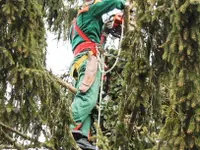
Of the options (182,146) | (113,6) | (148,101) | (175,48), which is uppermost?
(113,6)

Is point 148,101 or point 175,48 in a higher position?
point 175,48

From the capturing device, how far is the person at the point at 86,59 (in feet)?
15.4

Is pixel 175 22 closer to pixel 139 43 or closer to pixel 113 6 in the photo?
pixel 139 43

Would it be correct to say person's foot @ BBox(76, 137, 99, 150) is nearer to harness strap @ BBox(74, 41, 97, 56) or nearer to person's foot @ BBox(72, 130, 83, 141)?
person's foot @ BBox(72, 130, 83, 141)

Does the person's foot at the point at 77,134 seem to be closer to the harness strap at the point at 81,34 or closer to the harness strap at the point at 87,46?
the harness strap at the point at 87,46

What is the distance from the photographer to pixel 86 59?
4875 mm

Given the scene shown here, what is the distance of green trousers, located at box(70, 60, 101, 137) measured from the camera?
465 centimetres

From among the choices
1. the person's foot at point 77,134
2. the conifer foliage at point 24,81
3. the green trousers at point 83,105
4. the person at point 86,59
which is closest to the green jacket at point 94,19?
the person at point 86,59

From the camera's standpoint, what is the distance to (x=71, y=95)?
237 inches

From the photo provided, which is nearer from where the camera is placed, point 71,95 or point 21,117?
point 21,117

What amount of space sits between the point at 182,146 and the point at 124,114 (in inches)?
33.4

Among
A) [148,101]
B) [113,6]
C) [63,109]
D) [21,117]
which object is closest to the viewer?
[21,117]

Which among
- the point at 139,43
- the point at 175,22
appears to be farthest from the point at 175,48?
the point at 139,43

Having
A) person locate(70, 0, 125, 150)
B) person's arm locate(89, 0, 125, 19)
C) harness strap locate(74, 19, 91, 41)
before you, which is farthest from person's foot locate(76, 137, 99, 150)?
person's arm locate(89, 0, 125, 19)
